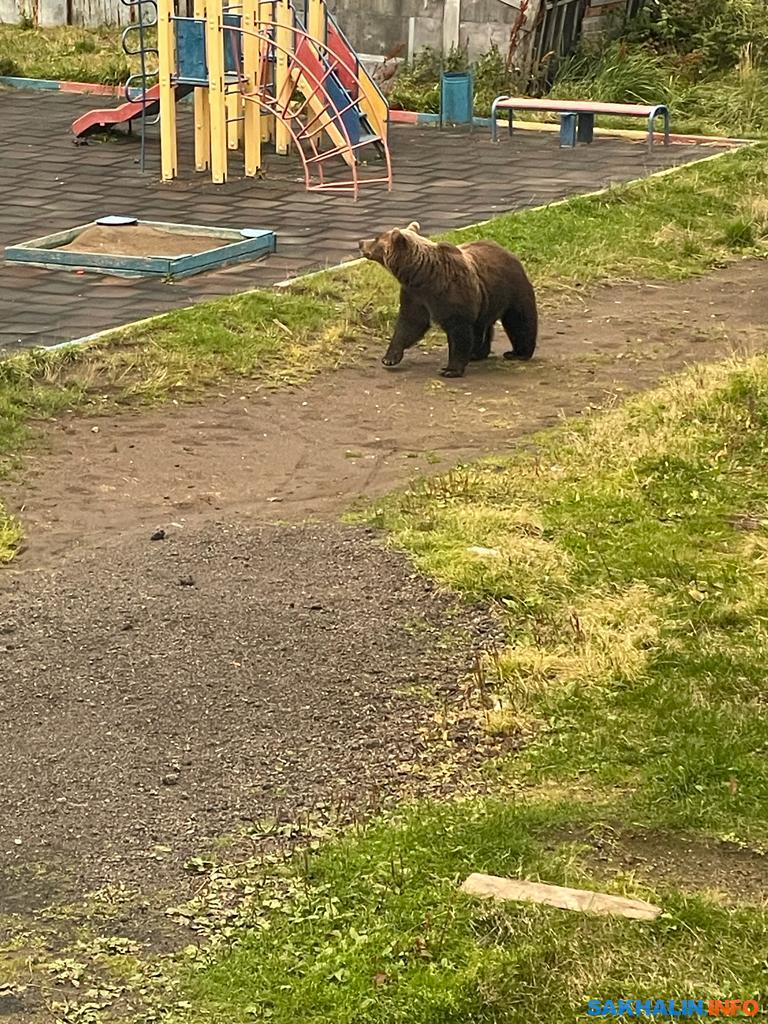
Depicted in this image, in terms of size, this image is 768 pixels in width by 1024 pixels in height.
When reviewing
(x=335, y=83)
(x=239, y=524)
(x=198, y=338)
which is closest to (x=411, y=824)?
(x=239, y=524)

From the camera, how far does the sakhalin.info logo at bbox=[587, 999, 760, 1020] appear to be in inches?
149

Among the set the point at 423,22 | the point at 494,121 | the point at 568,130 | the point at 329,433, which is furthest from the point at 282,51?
the point at 329,433

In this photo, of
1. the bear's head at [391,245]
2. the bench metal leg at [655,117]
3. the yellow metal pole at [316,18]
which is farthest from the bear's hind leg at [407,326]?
the bench metal leg at [655,117]

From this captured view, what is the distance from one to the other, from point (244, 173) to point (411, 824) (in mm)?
11574

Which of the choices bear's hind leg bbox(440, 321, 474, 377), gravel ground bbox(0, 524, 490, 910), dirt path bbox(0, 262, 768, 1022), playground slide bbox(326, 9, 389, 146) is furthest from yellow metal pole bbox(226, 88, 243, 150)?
gravel ground bbox(0, 524, 490, 910)

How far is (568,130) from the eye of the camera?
17.2 meters

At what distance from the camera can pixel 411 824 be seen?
4.65 m

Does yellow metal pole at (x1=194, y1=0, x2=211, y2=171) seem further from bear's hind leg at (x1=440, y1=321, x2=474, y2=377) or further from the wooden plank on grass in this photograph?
the wooden plank on grass

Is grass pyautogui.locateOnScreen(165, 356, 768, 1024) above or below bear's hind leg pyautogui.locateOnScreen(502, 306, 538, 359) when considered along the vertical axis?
below

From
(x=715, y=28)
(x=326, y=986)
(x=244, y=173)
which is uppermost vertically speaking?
(x=715, y=28)

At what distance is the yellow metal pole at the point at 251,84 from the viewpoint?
1484 cm

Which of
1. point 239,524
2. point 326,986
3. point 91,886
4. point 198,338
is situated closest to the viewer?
point 326,986

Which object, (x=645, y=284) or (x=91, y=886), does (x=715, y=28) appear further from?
(x=91, y=886)

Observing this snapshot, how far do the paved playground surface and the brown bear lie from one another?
1.80 metres
